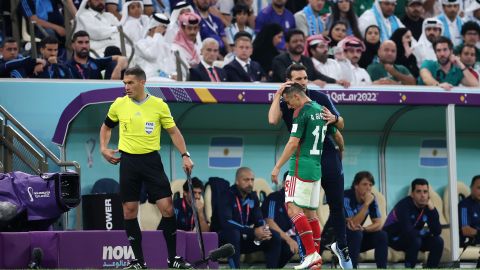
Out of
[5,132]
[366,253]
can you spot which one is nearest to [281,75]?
[366,253]

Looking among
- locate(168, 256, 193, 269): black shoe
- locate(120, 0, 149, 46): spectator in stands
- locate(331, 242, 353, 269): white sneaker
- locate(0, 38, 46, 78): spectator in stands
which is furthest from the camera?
locate(120, 0, 149, 46): spectator in stands

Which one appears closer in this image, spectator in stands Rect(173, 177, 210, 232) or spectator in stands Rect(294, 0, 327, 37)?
spectator in stands Rect(173, 177, 210, 232)

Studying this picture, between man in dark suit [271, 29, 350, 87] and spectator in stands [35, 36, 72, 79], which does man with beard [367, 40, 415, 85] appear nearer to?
man in dark suit [271, 29, 350, 87]

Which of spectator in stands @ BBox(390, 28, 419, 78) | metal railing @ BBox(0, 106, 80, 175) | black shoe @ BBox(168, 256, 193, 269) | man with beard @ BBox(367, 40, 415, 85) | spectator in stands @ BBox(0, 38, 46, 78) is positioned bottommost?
black shoe @ BBox(168, 256, 193, 269)

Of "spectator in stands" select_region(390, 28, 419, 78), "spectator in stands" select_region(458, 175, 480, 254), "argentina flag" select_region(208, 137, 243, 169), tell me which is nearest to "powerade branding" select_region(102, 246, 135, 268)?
"argentina flag" select_region(208, 137, 243, 169)

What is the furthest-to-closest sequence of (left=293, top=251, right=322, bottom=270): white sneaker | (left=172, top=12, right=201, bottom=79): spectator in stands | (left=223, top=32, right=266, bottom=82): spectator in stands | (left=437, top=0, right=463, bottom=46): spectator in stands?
(left=437, top=0, right=463, bottom=46): spectator in stands → (left=172, top=12, right=201, bottom=79): spectator in stands → (left=223, top=32, right=266, bottom=82): spectator in stands → (left=293, top=251, right=322, bottom=270): white sneaker

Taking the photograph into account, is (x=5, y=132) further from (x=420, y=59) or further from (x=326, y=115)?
(x=420, y=59)

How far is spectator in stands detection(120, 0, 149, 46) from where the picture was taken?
16562mm

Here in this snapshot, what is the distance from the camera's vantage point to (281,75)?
15.5 metres

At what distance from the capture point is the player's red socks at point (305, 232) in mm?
10414

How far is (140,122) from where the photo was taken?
36.9 ft

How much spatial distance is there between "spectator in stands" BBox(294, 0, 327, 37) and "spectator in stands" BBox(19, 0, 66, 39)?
3.73 m

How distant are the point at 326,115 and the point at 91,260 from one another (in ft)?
10.7

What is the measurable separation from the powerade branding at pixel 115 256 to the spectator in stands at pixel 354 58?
17.2 ft
